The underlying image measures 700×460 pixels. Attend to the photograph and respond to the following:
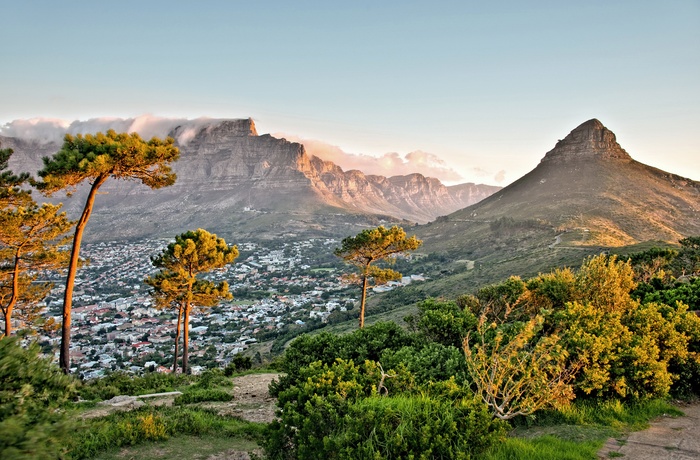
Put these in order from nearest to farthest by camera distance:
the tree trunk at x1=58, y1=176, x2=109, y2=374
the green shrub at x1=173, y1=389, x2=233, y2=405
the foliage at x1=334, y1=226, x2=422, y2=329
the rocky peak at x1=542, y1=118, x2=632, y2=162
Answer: the green shrub at x1=173, y1=389, x2=233, y2=405, the tree trunk at x1=58, y1=176, x2=109, y2=374, the foliage at x1=334, y1=226, x2=422, y2=329, the rocky peak at x1=542, y1=118, x2=632, y2=162

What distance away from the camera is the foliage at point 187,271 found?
1866 centimetres

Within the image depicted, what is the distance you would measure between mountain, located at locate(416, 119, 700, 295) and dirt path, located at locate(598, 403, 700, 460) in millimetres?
33085

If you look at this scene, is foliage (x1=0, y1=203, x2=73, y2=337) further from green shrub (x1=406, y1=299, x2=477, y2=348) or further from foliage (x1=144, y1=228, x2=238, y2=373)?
green shrub (x1=406, y1=299, x2=477, y2=348)

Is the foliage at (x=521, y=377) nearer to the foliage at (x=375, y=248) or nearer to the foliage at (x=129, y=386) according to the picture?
the foliage at (x=129, y=386)

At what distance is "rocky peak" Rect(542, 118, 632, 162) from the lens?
4304 inches

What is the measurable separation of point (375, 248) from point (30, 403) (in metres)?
18.0

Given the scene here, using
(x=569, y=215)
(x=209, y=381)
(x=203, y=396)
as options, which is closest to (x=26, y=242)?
(x=209, y=381)

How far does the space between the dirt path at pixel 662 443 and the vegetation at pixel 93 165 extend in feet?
45.5

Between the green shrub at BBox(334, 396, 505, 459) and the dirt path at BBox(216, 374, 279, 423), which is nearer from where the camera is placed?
the green shrub at BBox(334, 396, 505, 459)

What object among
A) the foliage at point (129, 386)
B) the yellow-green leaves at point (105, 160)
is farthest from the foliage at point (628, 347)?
the yellow-green leaves at point (105, 160)

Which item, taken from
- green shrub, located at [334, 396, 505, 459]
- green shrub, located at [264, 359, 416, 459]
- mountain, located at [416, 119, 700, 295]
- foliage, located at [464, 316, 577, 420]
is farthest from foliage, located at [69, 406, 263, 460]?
mountain, located at [416, 119, 700, 295]

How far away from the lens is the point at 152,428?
6.79 metres

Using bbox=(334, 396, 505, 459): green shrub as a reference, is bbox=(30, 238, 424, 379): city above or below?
below

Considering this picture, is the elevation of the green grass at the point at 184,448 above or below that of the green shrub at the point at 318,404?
below
